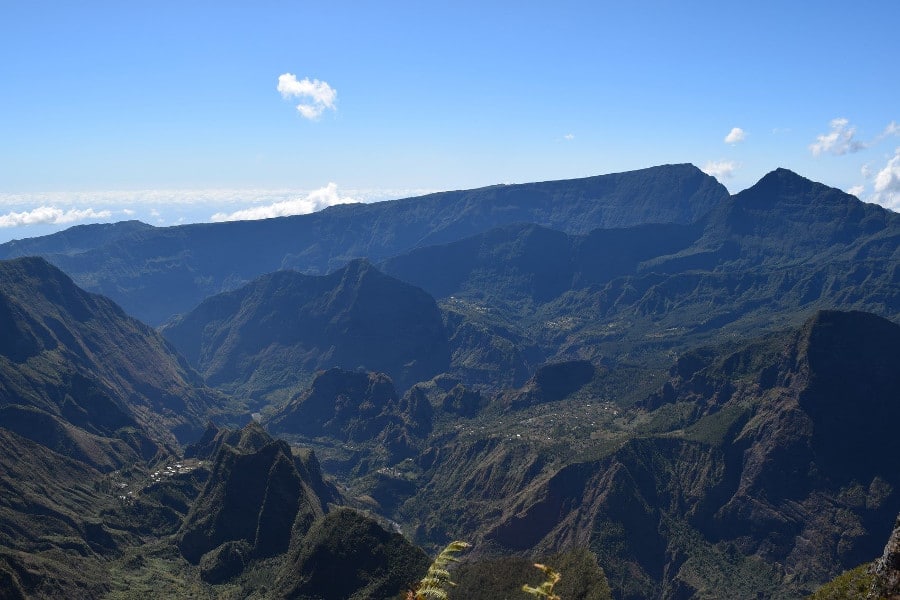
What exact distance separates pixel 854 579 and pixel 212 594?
16103 centimetres

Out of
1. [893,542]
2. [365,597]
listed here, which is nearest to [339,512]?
[365,597]

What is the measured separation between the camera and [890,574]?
2233 inches

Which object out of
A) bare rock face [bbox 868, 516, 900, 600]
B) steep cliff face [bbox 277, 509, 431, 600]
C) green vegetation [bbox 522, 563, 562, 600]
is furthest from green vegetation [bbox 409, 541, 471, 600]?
steep cliff face [bbox 277, 509, 431, 600]

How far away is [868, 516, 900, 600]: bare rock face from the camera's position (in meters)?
55.9

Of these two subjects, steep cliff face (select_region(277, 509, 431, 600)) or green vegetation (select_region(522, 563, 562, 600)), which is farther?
steep cliff face (select_region(277, 509, 431, 600))

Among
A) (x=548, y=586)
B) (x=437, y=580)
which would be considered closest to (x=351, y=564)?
(x=437, y=580)

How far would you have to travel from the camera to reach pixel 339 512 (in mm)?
193500

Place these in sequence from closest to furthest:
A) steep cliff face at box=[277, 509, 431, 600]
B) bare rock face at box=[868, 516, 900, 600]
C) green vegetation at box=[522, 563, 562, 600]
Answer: green vegetation at box=[522, 563, 562, 600], bare rock face at box=[868, 516, 900, 600], steep cliff face at box=[277, 509, 431, 600]

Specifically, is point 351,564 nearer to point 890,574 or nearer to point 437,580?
point 890,574

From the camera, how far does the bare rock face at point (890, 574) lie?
55938 mm

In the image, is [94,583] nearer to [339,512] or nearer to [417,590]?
[339,512]

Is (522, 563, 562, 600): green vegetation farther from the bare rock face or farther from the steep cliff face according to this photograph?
the steep cliff face

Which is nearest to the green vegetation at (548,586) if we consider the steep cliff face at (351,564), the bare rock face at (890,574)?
the bare rock face at (890,574)

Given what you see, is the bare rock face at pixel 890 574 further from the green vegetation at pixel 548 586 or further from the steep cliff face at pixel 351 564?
the steep cliff face at pixel 351 564
